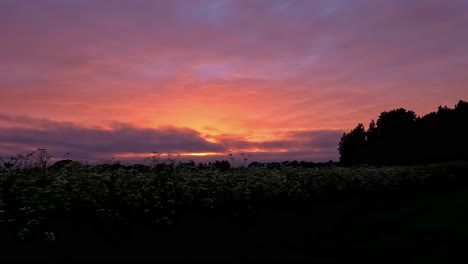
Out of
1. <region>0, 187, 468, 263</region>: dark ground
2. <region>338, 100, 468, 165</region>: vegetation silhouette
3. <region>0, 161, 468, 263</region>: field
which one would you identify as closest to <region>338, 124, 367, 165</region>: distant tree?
<region>338, 100, 468, 165</region>: vegetation silhouette

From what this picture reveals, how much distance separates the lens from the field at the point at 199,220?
1214 centimetres

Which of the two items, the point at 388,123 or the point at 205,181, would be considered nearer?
the point at 205,181

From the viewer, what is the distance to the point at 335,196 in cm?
2269

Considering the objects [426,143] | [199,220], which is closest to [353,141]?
[426,143]

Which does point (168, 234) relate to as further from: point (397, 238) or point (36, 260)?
point (397, 238)

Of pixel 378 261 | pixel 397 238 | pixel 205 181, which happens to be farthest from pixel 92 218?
pixel 397 238

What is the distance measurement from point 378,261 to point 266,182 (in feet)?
25.4

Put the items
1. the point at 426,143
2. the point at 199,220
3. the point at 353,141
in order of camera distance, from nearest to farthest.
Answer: the point at 199,220, the point at 426,143, the point at 353,141

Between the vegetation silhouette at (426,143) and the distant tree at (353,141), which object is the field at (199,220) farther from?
the distant tree at (353,141)

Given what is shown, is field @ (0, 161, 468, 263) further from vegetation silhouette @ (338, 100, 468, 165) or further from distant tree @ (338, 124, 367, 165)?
distant tree @ (338, 124, 367, 165)

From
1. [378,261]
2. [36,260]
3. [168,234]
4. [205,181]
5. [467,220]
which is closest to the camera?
[36,260]

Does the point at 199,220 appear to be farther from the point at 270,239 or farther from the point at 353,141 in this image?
the point at 353,141

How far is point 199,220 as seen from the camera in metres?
15.3

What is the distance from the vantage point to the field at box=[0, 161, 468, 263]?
1214cm
